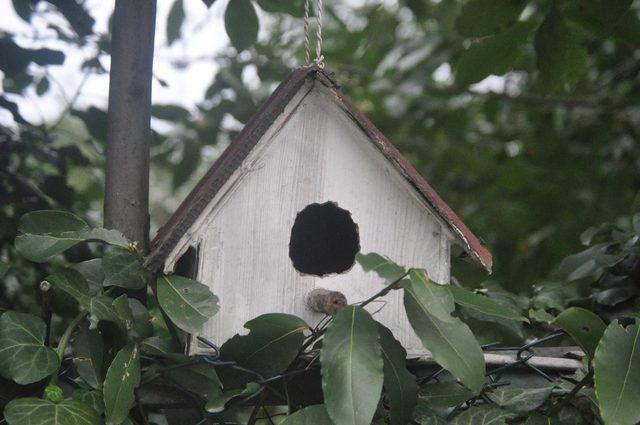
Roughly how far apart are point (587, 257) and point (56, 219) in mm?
1037

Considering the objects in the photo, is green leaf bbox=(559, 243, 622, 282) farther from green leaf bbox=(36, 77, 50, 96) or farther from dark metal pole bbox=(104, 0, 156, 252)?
green leaf bbox=(36, 77, 50, 96)

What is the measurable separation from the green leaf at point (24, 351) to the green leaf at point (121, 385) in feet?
0.27

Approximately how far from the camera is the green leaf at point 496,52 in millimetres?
1725

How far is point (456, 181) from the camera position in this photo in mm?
3564

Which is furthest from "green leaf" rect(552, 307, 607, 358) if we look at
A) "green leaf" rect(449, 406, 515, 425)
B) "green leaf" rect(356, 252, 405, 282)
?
"green leaf" rect(356, 252, 405, 282)

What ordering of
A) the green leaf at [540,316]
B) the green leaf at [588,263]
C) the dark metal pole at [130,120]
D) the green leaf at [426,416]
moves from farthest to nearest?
the green leaf at [588,263], the green leaf at [540,316], the dark metal pole at [130,120], the green leaf at [426,416]

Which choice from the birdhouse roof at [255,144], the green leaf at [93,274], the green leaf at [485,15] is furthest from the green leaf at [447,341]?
the green leaf at [485,15]

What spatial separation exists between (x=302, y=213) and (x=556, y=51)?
710 millimetres

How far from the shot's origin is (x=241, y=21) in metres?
1.74

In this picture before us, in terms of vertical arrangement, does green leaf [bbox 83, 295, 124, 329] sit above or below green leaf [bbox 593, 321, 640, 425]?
above

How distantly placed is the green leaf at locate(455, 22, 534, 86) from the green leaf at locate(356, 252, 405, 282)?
82cm

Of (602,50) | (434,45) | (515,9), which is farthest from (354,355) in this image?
(602,50)

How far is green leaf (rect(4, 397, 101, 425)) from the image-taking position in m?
1.03

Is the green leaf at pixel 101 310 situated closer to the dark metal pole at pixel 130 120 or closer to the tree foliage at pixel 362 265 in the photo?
the tree foliage at pixel 362 265
